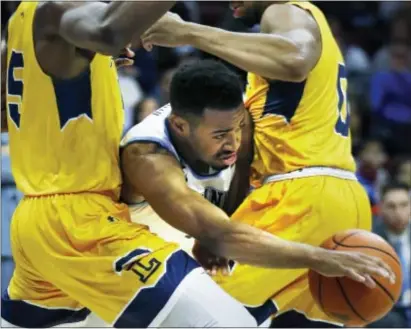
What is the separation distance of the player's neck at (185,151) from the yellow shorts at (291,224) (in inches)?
15.9

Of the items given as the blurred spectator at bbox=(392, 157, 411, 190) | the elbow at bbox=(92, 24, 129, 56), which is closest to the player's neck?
the elbow at bbox=(92, 24, 129, 56)

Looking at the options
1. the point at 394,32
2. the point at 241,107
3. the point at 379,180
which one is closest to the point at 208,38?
the point at 241,107

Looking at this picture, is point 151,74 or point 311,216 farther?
point 151,74

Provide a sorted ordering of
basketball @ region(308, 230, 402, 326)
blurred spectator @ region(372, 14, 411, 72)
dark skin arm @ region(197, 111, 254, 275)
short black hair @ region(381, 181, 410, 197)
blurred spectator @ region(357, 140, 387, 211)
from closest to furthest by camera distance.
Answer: basketball @ region(308, 230, 402, 326) < dark skin arm @ region(197, 111, 254, 275) < short black hair @ region(381, 181, 410, 197) < blurred spectator @ region(357, 140, 387, 211) < blurred spectator @ region(372, 14, 411, 72)

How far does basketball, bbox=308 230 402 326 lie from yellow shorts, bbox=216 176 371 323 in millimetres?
418

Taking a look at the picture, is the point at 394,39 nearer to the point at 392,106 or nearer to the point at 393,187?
the point at 392,106

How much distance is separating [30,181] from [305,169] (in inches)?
46.1

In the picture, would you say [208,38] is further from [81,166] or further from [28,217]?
[28,217]

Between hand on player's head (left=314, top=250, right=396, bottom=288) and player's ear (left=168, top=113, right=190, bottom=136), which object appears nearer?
hand on player's head (left=314, top=250, right=396, bottom=288)

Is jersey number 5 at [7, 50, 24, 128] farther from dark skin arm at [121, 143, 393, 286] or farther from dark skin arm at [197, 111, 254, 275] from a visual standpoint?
dark skin arm at [197, 111, 254, 275]

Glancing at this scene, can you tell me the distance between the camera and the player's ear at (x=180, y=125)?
4.01 m

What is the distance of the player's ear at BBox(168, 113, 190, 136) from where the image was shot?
4012mm

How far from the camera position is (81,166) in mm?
3936

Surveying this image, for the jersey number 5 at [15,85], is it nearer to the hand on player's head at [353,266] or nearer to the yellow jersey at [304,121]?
the yellow jersey at [304,121]
